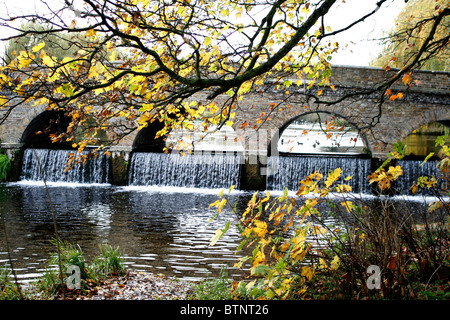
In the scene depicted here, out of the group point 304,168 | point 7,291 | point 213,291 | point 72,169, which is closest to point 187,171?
point 304,168

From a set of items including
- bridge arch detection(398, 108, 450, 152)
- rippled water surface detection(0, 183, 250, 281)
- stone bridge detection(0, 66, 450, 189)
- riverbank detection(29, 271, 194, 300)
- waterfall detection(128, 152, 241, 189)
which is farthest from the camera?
bridge arch detection(398, 108, 450, 152)

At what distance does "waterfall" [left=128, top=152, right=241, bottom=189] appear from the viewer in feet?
45.1

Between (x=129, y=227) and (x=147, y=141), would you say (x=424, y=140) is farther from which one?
(x=129, y=227)

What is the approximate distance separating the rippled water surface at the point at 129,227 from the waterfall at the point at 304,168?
181 cm

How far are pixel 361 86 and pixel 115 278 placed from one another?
482 inches

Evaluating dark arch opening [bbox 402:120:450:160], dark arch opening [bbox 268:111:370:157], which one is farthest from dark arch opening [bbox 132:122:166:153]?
dark arch opening [bbox 402:120:450:160]

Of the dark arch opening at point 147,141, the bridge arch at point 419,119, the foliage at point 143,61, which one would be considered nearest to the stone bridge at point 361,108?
the bridge arch at point 419,119

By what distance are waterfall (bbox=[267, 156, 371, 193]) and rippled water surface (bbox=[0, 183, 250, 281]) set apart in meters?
1.81

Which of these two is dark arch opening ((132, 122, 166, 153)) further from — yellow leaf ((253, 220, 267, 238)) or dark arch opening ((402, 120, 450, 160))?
dark arch opening ((402, 120, 450, 160))

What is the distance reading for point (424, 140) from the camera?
2519 cm

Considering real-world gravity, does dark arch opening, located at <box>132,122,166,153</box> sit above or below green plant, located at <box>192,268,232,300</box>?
above

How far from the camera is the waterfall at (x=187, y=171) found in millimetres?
13734
